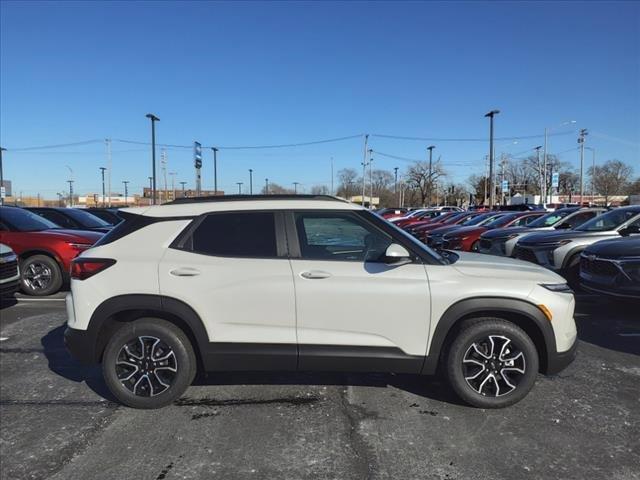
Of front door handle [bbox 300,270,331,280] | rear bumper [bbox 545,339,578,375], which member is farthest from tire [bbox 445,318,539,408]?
front door handle [bbox 300,270,331,280]

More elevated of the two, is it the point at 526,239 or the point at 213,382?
the point at 526,239

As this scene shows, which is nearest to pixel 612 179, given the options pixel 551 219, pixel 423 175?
pixel 423 175

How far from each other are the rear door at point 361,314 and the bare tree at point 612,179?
81010 millimetres

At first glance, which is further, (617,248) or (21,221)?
(21,221)

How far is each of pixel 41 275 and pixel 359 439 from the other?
764 cm

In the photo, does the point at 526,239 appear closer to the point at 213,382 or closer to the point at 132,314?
the point at 213,382

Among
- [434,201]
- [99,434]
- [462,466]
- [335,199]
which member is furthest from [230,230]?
[434,201]

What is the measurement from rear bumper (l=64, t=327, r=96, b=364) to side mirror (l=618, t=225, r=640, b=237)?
9.04 metres

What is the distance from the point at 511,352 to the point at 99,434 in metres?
3.23

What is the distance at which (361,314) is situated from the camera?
3773 mm

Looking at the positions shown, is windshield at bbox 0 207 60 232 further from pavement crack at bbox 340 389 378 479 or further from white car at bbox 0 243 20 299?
pavement crack at bbox 340 389 378 479

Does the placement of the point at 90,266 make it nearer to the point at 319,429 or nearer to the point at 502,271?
the point at 319,429

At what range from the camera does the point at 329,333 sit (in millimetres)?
3809

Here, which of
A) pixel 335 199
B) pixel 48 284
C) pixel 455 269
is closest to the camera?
pixel 455 269
